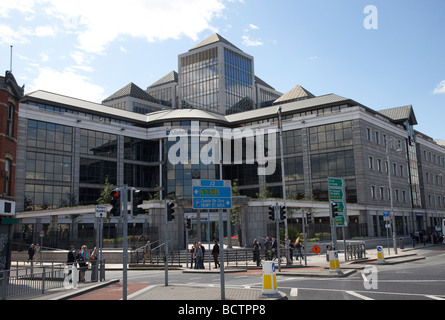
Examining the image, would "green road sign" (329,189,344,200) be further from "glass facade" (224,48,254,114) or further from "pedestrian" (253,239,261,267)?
"glass facade" (224,48,254,114)

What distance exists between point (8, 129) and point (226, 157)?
4473 cm

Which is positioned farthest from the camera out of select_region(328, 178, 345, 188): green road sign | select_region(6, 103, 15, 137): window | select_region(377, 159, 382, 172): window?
select_region(377, 159, 382, 172): window

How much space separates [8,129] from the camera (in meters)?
23.7

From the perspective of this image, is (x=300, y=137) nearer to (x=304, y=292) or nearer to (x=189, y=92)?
(x=189, y=92)

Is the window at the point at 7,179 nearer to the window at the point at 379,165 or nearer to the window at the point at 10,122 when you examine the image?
the window at the point at 10,122

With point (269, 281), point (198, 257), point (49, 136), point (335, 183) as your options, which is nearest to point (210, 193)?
point (269, 281)

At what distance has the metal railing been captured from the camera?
48.1ft

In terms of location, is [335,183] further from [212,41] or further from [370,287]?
[212,41]

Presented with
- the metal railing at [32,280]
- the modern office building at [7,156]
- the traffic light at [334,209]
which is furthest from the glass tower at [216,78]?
the metal railing at [32,280]

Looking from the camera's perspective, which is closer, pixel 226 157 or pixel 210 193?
pixel 210 193

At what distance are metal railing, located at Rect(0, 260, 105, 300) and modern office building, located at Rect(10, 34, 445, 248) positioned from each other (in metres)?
29.9

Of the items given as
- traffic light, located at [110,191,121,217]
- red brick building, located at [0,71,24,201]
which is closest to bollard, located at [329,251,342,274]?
traffic light, located at [110,191,121,217]

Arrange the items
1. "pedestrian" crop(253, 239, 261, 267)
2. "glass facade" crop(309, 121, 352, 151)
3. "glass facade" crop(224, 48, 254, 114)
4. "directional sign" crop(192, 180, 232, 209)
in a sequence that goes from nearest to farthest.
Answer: "directional sign" crop(192, 180, 232, 209) → "pedestrian" crop(253, 239, 261, 267) → "glass facade" crop(309, 121, 352, 151) → "glass facade" crop(224, 48, 254, 114)

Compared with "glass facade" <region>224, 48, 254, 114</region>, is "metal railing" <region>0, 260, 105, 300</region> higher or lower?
lower
